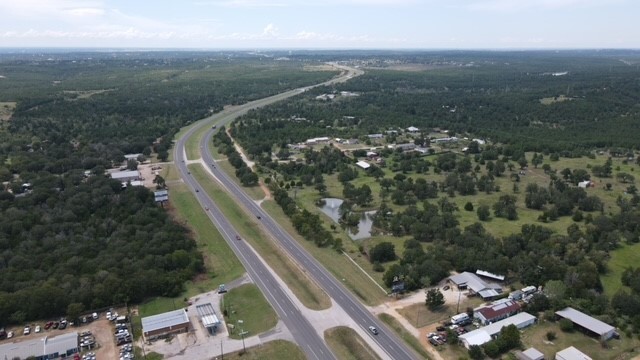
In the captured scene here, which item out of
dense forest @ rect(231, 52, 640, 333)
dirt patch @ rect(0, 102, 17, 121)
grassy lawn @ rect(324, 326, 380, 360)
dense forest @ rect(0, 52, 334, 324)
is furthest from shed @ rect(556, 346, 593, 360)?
dirt patch @ rect(0, 102, 17, 121)

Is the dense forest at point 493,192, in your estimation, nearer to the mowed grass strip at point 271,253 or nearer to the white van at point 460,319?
the white van at point 460,319

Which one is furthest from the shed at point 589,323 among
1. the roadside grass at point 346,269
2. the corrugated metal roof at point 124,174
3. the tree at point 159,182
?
the corrugated metal roof at point 124,174

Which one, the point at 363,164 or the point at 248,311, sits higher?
the point at 363,164

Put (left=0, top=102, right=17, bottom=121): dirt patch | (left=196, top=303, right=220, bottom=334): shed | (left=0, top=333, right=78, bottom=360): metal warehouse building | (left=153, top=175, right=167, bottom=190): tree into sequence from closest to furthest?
1. (left=0, top=333, right=78, bottom=360): metal warehouse building
2. (left=196, top=303, right=220, bottom=334): shed
3. (left=153, top=175, right=167, bottom=190): tree
4. (left=0, top=102, right=17, bottom=121): dirt patch

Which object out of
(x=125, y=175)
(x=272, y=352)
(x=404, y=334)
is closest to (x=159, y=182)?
(x=125, y=175)

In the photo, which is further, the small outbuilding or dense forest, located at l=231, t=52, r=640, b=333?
the small outbuilding

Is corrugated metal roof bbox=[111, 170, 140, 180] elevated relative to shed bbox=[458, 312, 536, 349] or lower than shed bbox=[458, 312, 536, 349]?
elevated

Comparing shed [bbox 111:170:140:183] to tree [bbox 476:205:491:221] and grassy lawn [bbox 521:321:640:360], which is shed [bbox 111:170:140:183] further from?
grassy lawn [bbox 521:321:640:360]

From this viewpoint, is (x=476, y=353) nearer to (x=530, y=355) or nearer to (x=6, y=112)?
(x=530, y=355)
